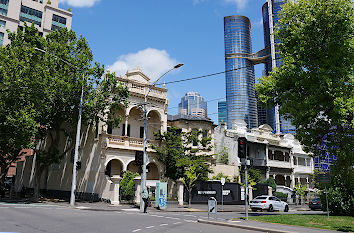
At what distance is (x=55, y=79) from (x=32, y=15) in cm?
5030

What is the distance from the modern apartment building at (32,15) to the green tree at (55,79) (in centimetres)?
3590

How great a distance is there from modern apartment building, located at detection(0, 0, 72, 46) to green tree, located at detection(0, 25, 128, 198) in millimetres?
35902

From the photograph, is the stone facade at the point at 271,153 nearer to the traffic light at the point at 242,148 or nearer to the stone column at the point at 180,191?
the stone column at the point at 180,191

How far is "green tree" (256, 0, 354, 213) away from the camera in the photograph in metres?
17.8

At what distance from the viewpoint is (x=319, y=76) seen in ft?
59.1

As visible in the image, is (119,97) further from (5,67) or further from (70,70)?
(5,67)

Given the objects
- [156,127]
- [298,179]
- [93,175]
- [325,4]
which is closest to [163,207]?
[93,175]

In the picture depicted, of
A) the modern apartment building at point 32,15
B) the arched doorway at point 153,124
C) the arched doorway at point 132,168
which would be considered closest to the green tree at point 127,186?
the arched doorway at point 132,168

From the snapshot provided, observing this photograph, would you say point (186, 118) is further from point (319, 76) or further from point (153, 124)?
point (319, 76)

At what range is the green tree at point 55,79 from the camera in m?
24.2

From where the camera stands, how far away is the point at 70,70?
2675cm

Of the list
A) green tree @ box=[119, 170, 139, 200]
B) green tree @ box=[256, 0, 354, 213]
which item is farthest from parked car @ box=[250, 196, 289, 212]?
green tree @ box=[119, 170, 139, 200]

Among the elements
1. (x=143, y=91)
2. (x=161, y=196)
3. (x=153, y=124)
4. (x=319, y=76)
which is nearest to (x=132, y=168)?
(x=153, y=124)

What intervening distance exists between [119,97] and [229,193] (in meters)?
15.7
